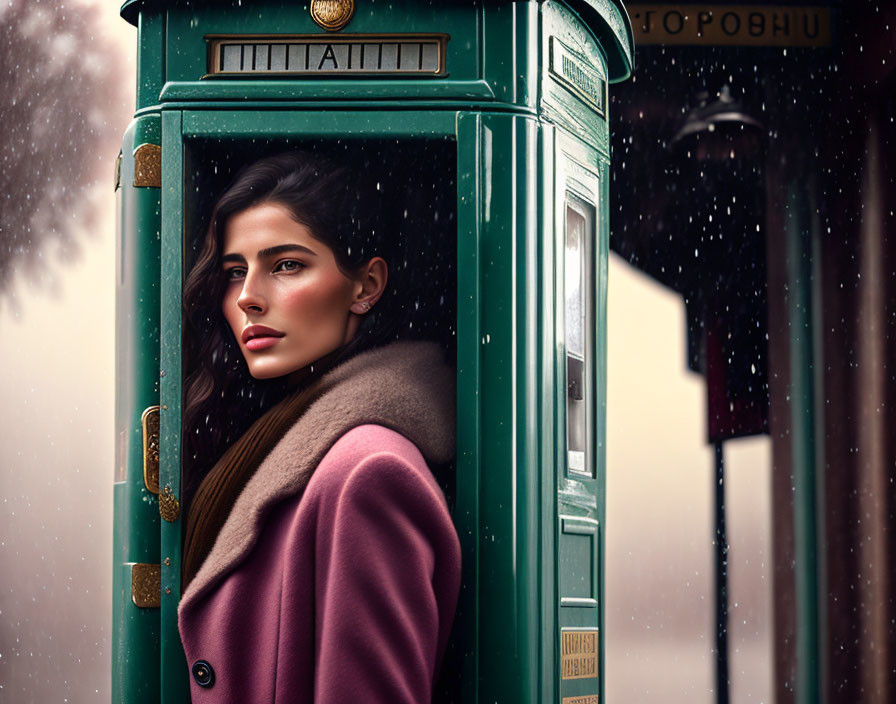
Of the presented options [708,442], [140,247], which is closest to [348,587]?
[140,247]

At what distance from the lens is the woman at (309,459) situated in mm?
3023

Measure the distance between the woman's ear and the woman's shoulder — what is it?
370 millimetres

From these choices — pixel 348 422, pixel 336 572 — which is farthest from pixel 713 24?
pixel 336 572

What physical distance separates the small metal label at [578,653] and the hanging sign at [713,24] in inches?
156

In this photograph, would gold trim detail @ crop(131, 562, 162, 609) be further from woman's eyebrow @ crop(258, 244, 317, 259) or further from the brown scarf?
woman's eyebrow @ crop(258, 244, 317, 259)

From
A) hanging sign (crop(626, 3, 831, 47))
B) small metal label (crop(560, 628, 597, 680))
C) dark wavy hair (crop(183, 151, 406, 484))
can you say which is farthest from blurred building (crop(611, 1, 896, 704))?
dark wavy hair (crop(183, 151, 406, 484))

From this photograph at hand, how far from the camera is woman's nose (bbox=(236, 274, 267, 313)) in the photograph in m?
3.45

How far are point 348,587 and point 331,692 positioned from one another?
209 mm

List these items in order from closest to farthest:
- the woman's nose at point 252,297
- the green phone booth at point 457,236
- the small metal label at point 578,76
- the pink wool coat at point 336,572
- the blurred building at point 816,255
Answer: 1. the pink wool coat at point 336,572
2. the green phone booth at point 457,236
3. the woman's nose at point 252,297
4. the small metal label at point 578,76
5. the blurred building at point 816,255

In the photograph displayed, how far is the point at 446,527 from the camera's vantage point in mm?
3158

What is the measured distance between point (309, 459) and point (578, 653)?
895mm

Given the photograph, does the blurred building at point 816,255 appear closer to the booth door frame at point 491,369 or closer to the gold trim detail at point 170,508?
the booth door frame at point 491,369

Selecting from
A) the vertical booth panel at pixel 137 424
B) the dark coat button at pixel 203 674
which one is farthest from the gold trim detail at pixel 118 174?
the dark coat button at pixel 203 674

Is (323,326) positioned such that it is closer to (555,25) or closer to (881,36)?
(555,25)
